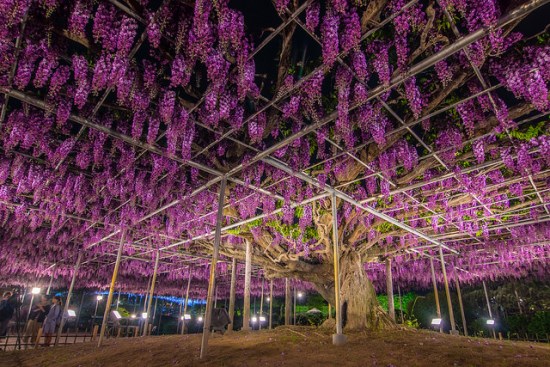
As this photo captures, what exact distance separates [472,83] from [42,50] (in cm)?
635

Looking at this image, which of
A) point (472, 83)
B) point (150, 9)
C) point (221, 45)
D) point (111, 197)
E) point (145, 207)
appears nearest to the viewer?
point (150, 9)

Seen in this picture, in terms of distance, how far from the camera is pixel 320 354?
16.8 feet

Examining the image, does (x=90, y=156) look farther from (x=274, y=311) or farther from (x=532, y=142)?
(x=274, y=311)

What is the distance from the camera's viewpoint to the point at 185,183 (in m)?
7.76

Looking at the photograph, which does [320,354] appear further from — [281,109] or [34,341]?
[34,341]

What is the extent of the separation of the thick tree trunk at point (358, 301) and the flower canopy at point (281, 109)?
55cm

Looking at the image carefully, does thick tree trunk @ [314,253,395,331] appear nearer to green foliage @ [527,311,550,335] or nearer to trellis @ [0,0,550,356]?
trellis @ [0,0,550,356]

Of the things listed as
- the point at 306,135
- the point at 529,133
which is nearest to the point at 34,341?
the point at 306,135

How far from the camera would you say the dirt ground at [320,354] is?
15.4 feet

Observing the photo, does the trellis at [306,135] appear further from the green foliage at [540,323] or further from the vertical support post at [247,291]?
the green foliage at [540,323]

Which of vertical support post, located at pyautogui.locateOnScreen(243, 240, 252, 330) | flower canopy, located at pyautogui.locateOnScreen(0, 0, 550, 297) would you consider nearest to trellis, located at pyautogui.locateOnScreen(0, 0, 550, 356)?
flower canopy, located at pyautogui.locateOnScreen(0, 0, 550, 297)

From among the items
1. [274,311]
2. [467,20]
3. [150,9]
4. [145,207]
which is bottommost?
[274,311]

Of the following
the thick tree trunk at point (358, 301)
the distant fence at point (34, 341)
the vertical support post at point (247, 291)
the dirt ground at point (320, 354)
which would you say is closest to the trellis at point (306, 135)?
the vertical support post at point (247, 291)

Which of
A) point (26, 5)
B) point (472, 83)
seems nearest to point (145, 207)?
point (26, 5)
